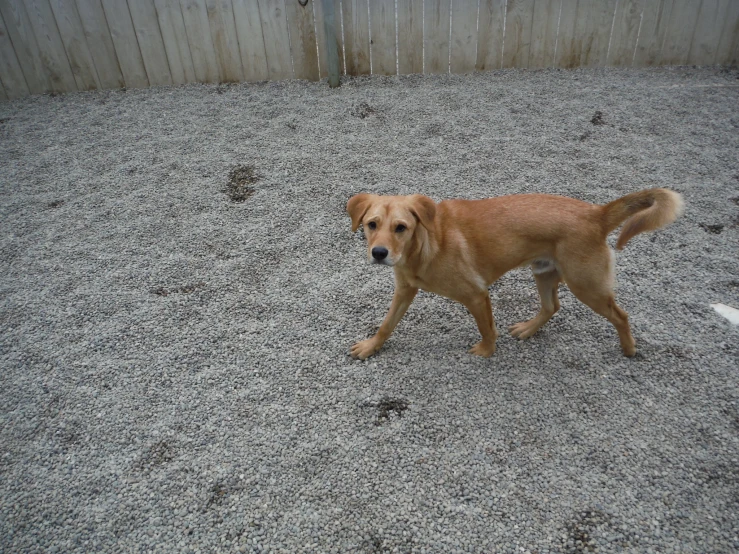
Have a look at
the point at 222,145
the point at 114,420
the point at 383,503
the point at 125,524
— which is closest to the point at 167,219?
the point at 222,145

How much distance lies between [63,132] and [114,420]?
502cm

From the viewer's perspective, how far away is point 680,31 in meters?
6.96

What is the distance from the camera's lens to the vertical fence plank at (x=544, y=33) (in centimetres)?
691

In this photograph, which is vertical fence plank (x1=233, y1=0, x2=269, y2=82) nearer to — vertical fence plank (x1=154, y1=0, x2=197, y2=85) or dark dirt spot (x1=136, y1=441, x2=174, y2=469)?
vertical fence plank (x1=154, y1=0, x2=197, y2=85)

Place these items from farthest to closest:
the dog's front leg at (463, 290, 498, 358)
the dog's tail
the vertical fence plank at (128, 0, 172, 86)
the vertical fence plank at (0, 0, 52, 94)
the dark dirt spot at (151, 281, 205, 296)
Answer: the vertical fence plank at (128, 0, 172, 86) < the vertical fence plank at (0, 0, 52, 94) < the dark dirt spot at (151, 281, 205, 296) < the dog's front leg at (463, 290, 498, 358) < the dog's tail

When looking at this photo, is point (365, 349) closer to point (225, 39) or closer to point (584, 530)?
point (584, 530)

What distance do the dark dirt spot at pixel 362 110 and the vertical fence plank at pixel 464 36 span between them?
5.71 feet

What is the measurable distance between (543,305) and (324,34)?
18.1ft

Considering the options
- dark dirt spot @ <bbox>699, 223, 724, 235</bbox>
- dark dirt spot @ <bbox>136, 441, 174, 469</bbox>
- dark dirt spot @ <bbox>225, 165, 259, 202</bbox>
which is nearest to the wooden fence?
dark dirt spot @ <bbox>225, 165, 259, 202</bbox>

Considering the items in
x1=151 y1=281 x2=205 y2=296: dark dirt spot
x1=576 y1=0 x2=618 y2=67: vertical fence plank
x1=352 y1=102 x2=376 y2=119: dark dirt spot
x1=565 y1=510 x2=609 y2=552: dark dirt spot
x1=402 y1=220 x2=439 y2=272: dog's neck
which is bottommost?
x1=565 y1=510 x2=609 y2=552: dark dirt spot

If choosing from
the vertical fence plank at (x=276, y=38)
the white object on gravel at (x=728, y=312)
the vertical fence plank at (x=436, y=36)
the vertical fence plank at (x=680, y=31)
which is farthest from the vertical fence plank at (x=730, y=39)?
the vertical fence plank at (x=276, y=38)

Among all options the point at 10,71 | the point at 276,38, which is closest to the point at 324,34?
the point at 276,38

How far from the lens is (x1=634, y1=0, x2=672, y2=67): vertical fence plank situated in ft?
22.5

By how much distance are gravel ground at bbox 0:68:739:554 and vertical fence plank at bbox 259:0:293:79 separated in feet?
5.89
